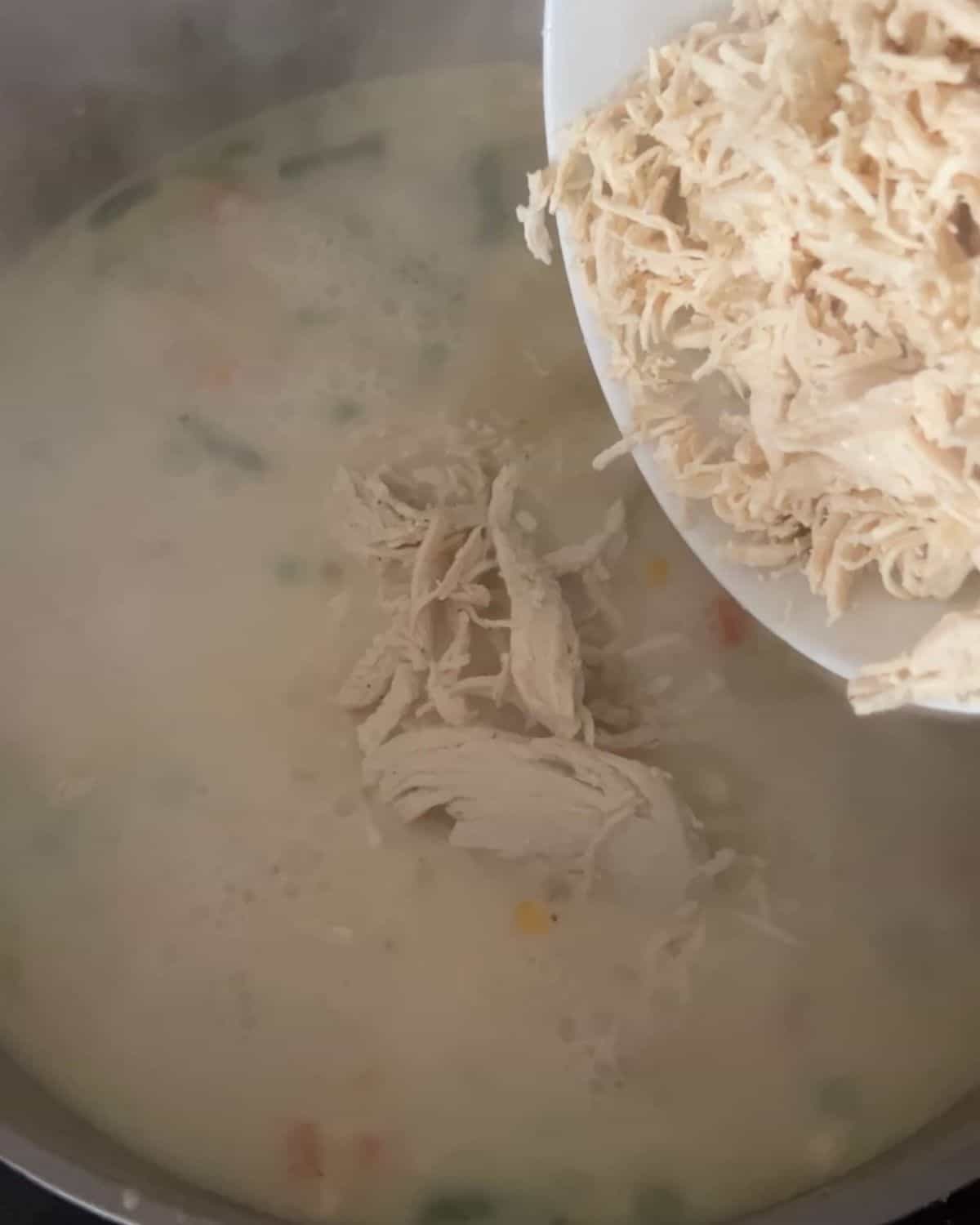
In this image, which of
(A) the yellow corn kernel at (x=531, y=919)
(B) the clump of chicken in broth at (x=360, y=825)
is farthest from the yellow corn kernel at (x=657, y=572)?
(A) the yellow corn kernel at (x=531, y=919)

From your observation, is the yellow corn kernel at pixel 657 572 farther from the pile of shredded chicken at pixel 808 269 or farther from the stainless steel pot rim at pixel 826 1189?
the stainless steel pot rim at pixel 826 1189

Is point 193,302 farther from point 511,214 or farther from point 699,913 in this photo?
point 699,913

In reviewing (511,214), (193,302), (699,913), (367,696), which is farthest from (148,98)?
(699,913)

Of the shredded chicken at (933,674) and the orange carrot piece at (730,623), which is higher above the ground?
the shredded chicken at (933,674)

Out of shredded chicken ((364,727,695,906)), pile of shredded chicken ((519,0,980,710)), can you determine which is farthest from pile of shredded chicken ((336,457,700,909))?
pile of shredded chicken ((519,0,980,710))

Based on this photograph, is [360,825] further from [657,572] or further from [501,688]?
[657,572]

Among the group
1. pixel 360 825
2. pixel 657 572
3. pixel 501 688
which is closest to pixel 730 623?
pixel 657 572
